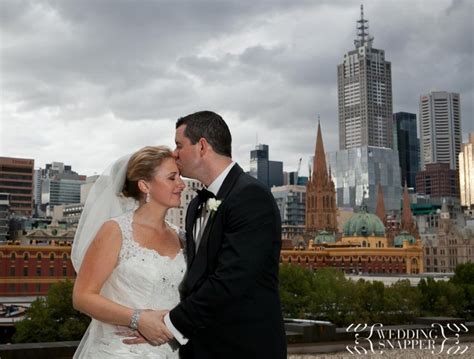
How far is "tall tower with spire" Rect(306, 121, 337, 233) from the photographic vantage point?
166m

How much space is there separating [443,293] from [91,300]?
60659 mm

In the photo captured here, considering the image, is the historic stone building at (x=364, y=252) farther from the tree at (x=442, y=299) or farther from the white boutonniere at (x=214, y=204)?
the white boutonniere at (x=214, y=204)

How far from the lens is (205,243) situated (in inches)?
182

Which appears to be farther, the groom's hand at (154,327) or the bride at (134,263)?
the bride at (134,263)

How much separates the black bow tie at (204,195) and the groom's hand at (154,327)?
85cm

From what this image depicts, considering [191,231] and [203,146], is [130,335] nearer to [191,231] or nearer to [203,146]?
[191,231]

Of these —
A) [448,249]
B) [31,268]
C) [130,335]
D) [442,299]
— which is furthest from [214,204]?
[448,249]

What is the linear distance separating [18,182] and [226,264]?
164m

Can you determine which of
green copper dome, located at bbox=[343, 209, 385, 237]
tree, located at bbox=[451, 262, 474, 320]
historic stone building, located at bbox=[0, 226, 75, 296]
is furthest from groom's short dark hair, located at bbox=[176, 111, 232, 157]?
green copper dome, located at bbox=[343, 209, 385, 237]

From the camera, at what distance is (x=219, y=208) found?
460cm

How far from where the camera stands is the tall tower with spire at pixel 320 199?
166125 mm

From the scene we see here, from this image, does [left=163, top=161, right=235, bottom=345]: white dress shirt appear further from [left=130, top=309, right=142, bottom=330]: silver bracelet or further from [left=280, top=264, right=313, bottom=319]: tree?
[left=280, top=264, right=313, bottom=319]: tree

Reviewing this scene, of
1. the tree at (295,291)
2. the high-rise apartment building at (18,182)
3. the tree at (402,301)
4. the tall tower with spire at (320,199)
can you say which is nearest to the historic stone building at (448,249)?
the tall tower with spire at (320,199)

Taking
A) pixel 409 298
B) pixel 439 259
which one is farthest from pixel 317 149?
pixel 409 298
